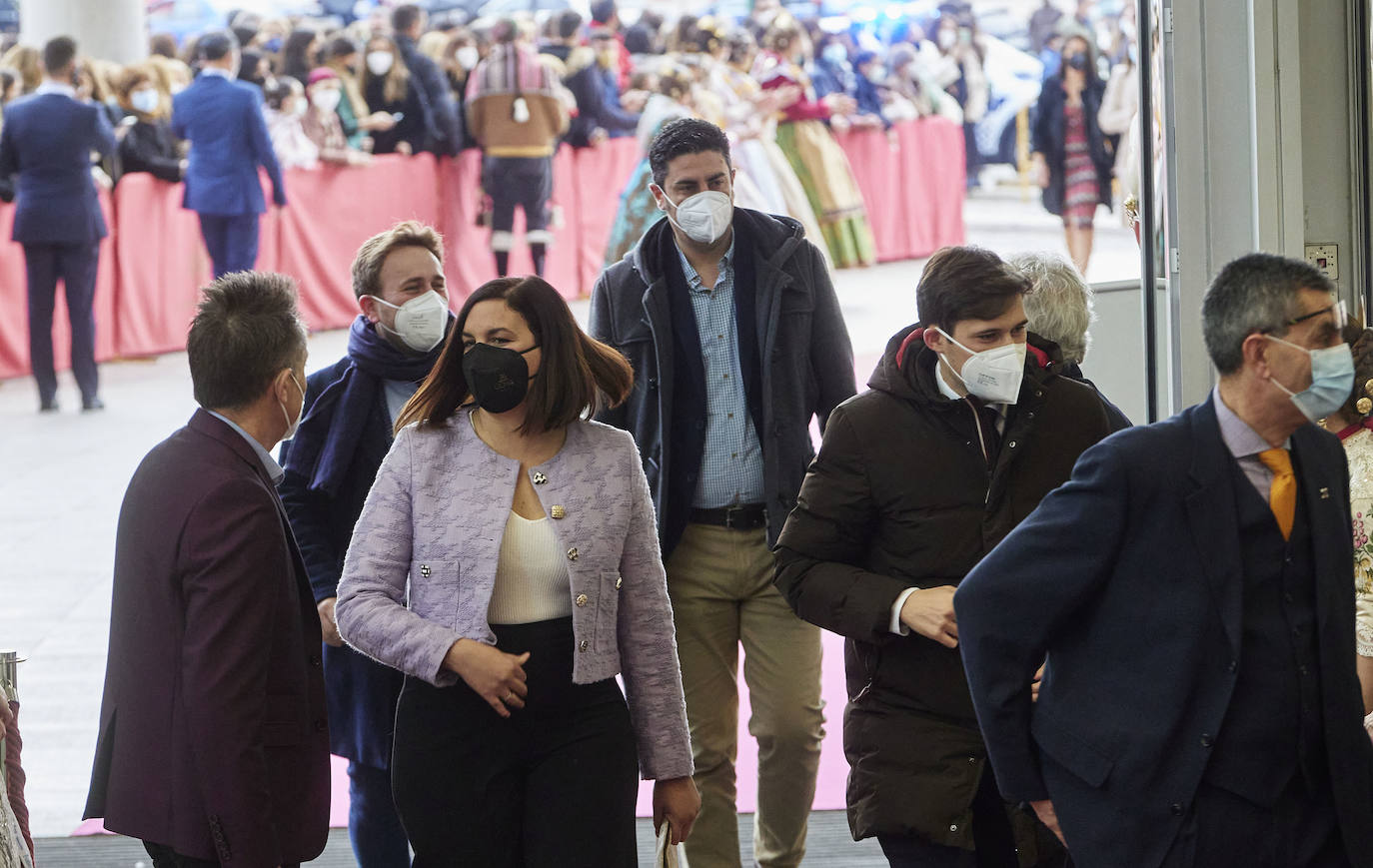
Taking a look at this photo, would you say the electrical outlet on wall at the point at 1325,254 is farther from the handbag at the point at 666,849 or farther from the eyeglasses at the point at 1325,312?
the handbag at the point at 666,849

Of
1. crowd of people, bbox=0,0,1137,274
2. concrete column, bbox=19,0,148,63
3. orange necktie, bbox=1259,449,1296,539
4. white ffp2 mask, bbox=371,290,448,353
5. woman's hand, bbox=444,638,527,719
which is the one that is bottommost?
woman's hand, bbox=444,638,527,719

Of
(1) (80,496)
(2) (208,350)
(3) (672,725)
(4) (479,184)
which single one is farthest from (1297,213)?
(4) (479,184)

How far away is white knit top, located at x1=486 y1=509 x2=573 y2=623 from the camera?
2.28 metres

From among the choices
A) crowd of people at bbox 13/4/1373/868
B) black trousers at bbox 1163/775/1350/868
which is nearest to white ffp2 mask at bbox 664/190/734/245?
crowd of people at bbox 13/4/1373/868

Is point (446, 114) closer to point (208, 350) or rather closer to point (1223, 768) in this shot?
point (208, 350)

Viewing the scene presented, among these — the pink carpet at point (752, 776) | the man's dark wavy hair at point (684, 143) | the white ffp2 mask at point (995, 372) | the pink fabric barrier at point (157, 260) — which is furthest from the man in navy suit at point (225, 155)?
the white ffp2 mask at point (995, 372)

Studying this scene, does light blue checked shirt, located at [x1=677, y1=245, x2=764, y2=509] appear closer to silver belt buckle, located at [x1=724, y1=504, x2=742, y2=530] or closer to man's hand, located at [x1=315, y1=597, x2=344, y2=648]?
silver belt buckle, located at [x1=724, y1=504, x2=742, y2=530]

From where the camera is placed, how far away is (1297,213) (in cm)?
353

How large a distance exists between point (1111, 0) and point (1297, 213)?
1003 cm

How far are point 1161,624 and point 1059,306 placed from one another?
1117 mm

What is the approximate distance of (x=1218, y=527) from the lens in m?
1.79

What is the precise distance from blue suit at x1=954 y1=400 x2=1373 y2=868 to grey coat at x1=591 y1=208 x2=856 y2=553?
125cm

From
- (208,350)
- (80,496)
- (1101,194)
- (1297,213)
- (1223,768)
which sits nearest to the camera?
(1223,768)

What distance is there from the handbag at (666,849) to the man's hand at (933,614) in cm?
50
